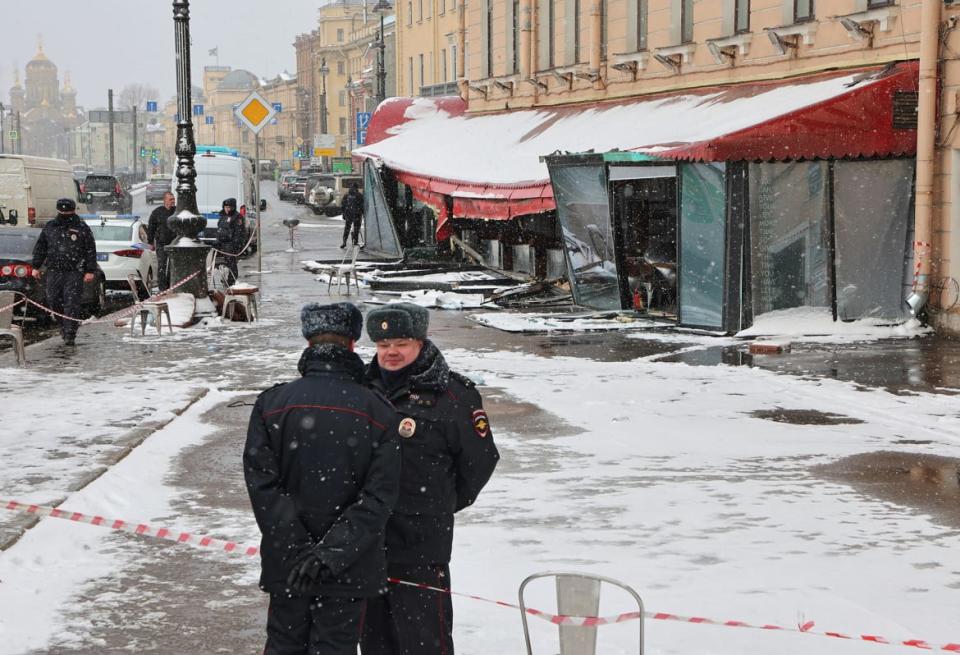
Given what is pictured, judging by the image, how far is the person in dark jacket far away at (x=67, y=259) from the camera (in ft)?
51.2

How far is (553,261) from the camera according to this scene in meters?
25.4

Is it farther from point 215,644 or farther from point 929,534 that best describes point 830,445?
point 215,644

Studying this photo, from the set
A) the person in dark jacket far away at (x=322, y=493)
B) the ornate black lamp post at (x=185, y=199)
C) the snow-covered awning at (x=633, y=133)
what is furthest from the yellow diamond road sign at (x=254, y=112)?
the person in dark jacket far away at (x=322, y=493)

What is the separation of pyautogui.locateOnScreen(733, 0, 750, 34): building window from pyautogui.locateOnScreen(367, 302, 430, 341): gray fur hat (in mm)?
16064

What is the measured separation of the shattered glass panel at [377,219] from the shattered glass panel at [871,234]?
651 inches

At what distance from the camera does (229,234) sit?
907 inches

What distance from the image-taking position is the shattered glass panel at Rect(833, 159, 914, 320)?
53.9 ft

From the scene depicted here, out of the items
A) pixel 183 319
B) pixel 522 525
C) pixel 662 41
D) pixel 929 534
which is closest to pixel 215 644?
pixel 522 525

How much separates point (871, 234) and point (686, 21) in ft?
20.4

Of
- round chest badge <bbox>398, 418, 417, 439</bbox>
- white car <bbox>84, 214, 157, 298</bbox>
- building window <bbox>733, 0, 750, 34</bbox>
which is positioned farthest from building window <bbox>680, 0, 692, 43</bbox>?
round chest badge <bbox>398, 418, 417, 439</bbox>

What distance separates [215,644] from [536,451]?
4.34 meters

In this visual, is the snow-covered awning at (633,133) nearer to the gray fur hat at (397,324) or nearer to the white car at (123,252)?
the white car at (123,252)

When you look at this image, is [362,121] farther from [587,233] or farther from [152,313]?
[152,313]

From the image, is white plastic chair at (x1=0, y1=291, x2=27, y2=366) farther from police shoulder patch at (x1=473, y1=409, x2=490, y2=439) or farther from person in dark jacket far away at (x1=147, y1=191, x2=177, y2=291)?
police shoulder patch at (x1=473, y1=409, x2=490, y2=439)
